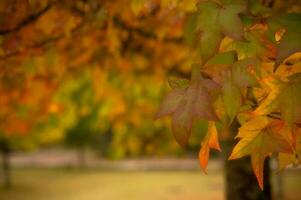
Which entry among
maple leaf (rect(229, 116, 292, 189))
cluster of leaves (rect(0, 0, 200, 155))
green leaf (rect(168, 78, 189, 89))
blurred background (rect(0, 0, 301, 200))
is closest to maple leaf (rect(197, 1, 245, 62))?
green leaf (rect(168, 78, 189, 89))

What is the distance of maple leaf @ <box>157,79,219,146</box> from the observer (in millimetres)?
1415

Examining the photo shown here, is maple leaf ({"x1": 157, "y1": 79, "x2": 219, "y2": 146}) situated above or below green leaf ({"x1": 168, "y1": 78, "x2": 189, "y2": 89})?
below

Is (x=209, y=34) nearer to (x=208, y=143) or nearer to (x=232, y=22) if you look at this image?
(x=232, y=22)

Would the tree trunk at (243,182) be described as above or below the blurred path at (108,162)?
above

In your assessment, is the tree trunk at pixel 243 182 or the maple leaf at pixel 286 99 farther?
the tree trunk at pixel 243 182

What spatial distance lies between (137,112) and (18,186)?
19.2 meters

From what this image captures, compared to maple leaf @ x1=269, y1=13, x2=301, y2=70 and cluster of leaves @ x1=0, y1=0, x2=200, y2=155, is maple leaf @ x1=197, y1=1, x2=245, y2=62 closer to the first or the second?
maple leaf @ x1=269, y1=13, x2=301, y2=70

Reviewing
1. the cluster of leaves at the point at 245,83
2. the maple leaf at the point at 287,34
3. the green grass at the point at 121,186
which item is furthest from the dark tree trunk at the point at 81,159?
the maple leaf at the point at 287,34

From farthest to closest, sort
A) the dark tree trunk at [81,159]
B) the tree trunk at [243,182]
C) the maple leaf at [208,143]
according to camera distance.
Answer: the dark tree trunk at [81,159] → the tree trunk at [243,182] → the maple leaf at [208,143]

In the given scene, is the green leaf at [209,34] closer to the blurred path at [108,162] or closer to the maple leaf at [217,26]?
the maple leaf at [217,26]

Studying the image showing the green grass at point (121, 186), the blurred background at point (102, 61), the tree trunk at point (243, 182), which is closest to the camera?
the blurred background at point (102, 61)

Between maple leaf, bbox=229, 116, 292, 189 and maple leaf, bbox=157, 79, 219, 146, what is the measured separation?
0.72 ft

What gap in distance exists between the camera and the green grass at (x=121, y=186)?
1922cm

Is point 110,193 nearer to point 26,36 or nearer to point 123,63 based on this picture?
point 123,63
